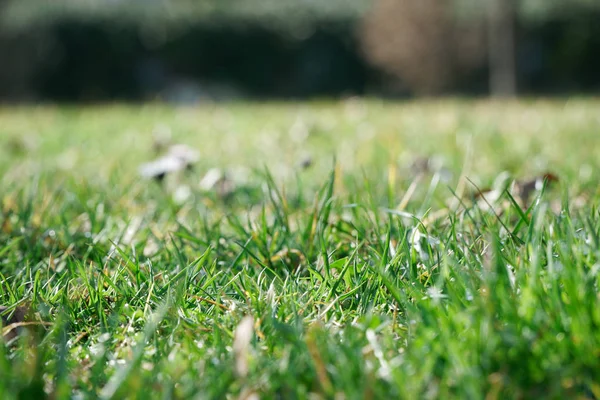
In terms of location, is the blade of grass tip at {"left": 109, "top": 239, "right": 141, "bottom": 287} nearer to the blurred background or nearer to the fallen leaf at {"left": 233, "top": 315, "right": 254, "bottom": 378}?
the fallen leaf at {"left": 233, "top": 315, "right": 254, "bottom": 378}

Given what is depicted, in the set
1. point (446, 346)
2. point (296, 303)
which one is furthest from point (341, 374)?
point (296, 303)

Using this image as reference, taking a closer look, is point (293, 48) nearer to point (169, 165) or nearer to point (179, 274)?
point (169, 165)

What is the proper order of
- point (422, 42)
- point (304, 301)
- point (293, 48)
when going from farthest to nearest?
point (293, 48) < point (422, 42) < point (304, 301)

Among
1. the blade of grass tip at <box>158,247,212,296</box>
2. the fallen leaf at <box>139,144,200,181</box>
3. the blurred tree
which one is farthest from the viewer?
the blurred tree

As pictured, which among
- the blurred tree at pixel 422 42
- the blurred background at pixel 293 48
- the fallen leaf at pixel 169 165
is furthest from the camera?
the blurred tree at pixel 422 42

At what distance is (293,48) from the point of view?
15.6 metres

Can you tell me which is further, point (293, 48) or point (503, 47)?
point (293, 48)

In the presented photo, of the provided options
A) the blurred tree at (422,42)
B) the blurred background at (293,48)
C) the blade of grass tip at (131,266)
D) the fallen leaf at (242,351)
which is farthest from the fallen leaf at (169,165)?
the blurred tree at (422,42)

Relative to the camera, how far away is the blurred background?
14.3m

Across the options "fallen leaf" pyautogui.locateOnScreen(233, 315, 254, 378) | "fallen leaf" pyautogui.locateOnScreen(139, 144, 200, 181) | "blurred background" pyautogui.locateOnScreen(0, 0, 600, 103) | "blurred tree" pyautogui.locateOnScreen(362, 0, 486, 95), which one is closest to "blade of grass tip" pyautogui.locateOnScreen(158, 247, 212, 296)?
"fallen leaf" pyautogui.locateOnScreen(233, 315, 254, 378)

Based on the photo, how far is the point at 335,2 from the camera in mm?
17375

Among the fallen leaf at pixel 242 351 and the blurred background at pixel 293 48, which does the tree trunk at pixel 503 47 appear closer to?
the blurred background at pixel 293 48

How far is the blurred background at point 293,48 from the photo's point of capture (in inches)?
562

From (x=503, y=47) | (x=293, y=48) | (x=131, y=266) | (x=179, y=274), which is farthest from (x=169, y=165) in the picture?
(x=293, y=48)
